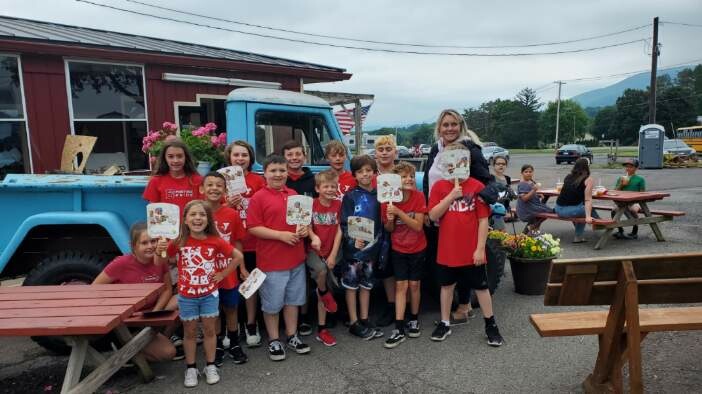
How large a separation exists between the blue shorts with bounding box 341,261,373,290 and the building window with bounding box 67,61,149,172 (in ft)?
17.1

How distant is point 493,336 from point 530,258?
4.42ft

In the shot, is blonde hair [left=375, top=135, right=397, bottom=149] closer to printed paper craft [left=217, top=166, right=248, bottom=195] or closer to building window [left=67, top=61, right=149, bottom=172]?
printed paper craft [left=217, top=166, right=248, bottom=195]

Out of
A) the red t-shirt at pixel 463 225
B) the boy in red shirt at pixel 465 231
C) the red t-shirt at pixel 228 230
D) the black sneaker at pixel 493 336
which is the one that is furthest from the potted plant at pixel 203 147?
the black sneaker at pixel 493 336

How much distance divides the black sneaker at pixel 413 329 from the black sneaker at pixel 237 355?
4.38ft

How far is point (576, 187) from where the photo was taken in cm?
690

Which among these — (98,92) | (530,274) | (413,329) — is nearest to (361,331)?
(413,329)

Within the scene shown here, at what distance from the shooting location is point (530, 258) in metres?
4.61

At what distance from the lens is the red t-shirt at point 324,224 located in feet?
12.0

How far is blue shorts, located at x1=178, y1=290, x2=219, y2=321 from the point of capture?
304 cm

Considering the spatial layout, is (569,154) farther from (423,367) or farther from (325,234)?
(423,367)

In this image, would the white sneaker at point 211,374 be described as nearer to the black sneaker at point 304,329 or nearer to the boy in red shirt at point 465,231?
the black sneaker at point 304,329

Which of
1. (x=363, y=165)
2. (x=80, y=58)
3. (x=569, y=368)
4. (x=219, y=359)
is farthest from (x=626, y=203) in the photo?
(x=80, y=58)

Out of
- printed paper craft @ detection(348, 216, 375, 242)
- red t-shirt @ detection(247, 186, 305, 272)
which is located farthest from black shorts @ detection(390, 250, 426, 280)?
red t-shirt @ detection(247, 186, 305, 272)

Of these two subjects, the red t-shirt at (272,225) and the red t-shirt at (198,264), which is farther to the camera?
the red t-shirt at (272,225)
